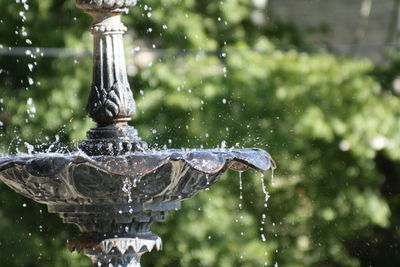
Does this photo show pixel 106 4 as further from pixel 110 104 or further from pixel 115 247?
pixel 115 247

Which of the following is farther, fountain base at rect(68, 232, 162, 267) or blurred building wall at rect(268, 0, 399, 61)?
blurred building wall at rect(268, 0, 399, 61)

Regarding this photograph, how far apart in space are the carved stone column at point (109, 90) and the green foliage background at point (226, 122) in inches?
132

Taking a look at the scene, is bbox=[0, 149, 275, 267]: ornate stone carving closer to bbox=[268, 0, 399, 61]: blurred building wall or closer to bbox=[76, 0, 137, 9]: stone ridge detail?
bbox=[76, 0, 137, 9]: stone ridge detail

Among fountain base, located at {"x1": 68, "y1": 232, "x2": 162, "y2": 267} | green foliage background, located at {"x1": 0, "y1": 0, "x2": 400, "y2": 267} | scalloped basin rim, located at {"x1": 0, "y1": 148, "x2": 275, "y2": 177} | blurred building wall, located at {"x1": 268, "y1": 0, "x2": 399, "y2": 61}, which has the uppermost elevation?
blurred building wall, located at {"x1": 268, "y1": 0, "x2": 399, "y2": 61}

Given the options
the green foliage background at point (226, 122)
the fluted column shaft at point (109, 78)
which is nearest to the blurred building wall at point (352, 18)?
the green foliage background at point (226, 122)

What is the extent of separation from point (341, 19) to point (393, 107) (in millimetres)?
2417

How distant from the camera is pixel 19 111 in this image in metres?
7.47

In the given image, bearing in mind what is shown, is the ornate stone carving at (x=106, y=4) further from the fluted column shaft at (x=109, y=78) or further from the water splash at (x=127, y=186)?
the water splash at (x=127, y=186)

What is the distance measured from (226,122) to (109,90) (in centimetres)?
379

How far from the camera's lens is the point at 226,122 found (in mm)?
7680

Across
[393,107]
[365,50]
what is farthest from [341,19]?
[393,107]

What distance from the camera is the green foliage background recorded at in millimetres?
7504

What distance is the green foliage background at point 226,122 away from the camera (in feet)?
24.6

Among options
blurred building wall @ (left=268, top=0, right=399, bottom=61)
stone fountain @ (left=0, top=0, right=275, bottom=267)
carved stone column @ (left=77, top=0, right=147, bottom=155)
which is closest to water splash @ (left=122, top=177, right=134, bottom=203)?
stone fountain @ (left=0, top=0, right=275, bottom=267)
